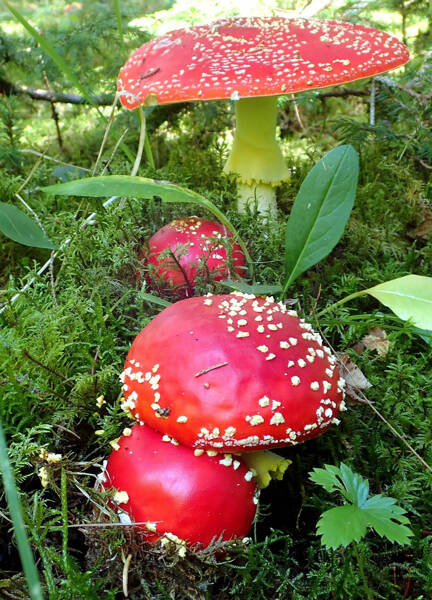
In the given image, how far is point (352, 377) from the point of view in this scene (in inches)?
65.5

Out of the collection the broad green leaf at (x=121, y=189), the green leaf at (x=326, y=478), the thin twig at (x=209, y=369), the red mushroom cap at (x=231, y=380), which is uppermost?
the broad green leaf at (x=121, y=189)

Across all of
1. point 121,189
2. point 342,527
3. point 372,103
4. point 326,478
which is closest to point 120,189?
point 121,189

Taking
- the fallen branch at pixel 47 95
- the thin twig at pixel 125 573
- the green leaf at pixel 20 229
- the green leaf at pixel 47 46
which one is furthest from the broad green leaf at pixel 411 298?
the fallen branch at pixel 47 95

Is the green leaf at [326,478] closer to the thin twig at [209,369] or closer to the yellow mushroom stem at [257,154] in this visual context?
the thin twig at [209,369]

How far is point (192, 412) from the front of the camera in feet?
4.00

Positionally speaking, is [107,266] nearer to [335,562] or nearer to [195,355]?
[195,355]

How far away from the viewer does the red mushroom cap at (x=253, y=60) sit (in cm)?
176

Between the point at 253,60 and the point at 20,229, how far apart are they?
971 mm

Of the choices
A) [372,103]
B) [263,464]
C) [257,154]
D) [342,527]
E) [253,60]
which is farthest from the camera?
[372,103]

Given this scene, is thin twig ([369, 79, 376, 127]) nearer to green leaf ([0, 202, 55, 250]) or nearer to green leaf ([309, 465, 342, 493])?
green leaf ([0, 202, 55, 250])

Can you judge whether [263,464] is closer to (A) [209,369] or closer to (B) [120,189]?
(A) [209,369]

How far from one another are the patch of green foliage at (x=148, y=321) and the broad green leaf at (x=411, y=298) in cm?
9

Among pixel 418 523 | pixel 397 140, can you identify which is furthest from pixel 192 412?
pixel 397 140

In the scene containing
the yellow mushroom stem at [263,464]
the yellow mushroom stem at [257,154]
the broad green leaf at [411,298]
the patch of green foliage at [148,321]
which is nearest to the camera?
the patch of green foliage at [148,321]
